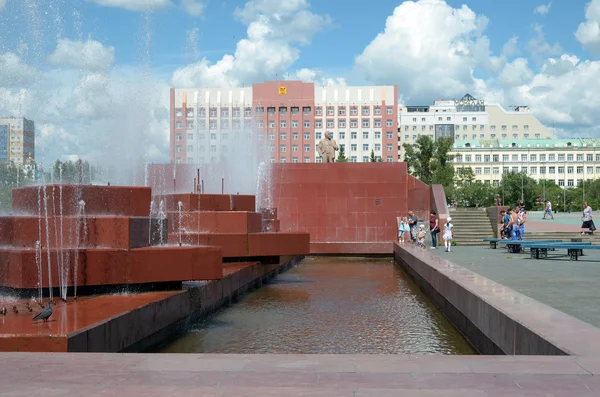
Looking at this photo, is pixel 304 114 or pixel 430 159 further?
pixel 304 114

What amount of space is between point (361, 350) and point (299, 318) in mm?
2397

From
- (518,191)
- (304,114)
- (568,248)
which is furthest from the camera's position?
(304,114)

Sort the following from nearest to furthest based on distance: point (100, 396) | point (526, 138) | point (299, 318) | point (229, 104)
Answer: point (100, 396)
point (299, 318)
point (229, 104)
point (526, 138)

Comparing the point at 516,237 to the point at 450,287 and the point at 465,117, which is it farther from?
the point at 465,117

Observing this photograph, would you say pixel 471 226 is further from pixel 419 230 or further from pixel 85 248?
pixel 85 248

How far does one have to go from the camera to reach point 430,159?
204 ft

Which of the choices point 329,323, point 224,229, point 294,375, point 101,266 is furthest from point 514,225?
point 294,375

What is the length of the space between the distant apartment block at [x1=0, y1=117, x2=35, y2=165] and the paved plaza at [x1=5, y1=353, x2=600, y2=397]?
267 inches

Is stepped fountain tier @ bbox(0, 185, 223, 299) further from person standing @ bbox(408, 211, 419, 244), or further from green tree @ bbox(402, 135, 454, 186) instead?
green tree @ bbox(402, 135, 454, 186)

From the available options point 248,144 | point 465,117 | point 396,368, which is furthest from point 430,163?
point 465,117

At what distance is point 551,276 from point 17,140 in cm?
1031

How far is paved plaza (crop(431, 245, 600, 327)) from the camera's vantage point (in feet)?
27.7

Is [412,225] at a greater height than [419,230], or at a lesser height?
greater

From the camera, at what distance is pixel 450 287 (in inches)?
410
